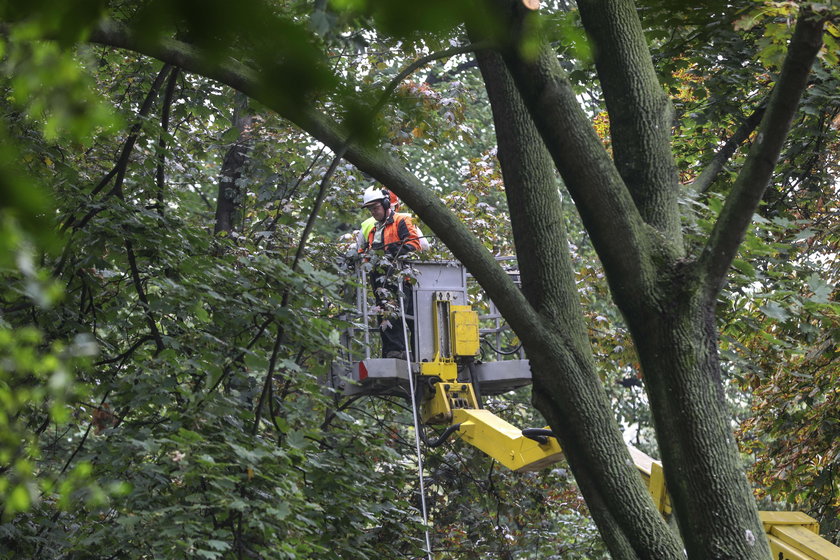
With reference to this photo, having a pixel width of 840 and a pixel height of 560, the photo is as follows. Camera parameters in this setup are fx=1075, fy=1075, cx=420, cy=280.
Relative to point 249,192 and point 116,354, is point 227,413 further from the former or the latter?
point 249,192

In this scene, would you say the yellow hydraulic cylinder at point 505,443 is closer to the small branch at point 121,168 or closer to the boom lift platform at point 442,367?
the boom lift platform at point 442,367

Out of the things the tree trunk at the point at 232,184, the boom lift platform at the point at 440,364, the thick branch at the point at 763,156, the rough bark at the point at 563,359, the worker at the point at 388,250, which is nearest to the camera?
the thick branch at the point at 763,156

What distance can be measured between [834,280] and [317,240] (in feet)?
15.5

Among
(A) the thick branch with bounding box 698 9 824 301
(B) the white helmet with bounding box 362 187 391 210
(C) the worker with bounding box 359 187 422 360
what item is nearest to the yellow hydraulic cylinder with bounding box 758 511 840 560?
(A) the thick branch with bounding box 698 9 824 301

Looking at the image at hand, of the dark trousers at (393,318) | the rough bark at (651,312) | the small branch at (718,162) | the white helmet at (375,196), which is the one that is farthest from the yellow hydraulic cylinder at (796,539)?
the white helmet at (375,196)

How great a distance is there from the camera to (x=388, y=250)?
9758 mm

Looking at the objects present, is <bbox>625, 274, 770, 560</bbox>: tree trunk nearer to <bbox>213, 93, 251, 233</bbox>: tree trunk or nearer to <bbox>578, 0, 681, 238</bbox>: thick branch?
<bbox>578, 0, 681, 238</bbox>: thick branch

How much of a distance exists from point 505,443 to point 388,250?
8.28 ft

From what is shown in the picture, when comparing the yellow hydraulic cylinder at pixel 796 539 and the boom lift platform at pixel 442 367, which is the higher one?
the boom lift platform at pixel 442 367

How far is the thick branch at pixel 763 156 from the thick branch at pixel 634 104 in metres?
0.46

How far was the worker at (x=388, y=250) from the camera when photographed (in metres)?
9.44

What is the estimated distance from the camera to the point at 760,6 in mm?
4840

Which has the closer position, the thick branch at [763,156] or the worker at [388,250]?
the thick branch at [763,156]

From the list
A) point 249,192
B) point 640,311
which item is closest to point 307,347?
point 640,311
